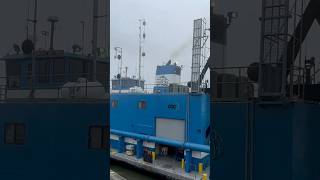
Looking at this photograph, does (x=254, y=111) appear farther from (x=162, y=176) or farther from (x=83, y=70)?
(x=162, y=176)

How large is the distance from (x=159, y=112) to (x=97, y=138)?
12603 mm

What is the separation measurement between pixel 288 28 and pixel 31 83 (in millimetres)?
2814

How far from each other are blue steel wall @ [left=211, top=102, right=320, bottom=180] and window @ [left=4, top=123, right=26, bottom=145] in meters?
2.09

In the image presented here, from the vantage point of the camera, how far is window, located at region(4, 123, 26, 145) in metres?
3.71

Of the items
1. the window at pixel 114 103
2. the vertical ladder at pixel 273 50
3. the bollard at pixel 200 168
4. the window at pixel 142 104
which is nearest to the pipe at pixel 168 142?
the bollard at pixel 200 168

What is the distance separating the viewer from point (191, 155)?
13945 millimetres

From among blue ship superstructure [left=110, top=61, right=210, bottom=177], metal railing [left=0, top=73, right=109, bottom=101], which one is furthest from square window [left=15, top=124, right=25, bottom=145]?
blue ship superstructure [left=110, top=61, right=210, bottom=177]

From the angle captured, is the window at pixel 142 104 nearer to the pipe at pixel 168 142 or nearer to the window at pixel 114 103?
the pipe at pixel 168 142

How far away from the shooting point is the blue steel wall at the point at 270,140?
4156mm

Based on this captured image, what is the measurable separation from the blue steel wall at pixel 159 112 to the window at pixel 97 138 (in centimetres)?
1009

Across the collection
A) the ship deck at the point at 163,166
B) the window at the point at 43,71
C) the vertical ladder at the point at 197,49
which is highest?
the vertical ladder at the point at 197,49

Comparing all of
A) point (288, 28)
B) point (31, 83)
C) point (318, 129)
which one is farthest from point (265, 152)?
point (31, 83)

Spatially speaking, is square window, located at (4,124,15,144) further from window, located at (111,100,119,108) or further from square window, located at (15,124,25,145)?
window, located at (111,100,119,108)

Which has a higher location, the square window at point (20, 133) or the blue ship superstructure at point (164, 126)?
the square window at point (20, 133)
